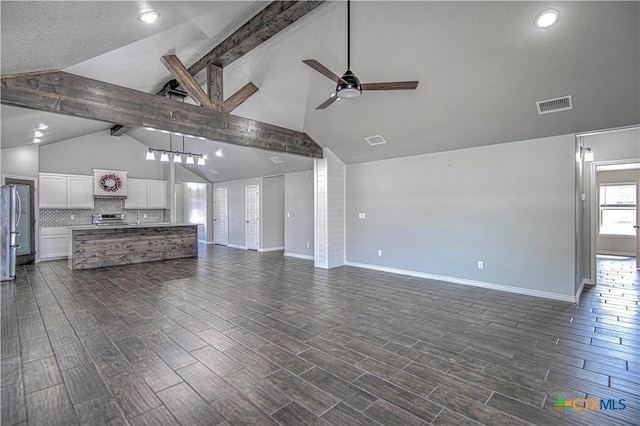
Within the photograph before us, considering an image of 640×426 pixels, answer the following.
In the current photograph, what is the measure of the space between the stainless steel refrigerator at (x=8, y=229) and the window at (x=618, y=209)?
14.5 metres

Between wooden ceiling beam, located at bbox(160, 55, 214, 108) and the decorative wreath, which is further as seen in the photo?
the decorative wreath

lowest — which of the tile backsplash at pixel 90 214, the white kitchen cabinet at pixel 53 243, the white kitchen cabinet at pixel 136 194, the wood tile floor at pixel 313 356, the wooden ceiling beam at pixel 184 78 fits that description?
the wood tile floor at pixel 313 356

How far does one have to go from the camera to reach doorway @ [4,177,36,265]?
23.7 ft

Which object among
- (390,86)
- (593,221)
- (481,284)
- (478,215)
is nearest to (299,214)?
(478,215)

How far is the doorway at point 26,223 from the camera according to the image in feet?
23.7

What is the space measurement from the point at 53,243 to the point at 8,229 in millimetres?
2873

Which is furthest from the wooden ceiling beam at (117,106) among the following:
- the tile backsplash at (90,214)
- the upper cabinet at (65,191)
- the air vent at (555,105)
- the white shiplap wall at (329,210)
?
the tile backsplash at (90,214)

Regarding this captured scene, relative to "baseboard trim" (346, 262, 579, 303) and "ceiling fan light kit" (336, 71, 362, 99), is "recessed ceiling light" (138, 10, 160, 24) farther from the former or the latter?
"baseboard trim" (346, 262, 579, 303)

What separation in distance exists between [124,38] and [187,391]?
3049 millimetres

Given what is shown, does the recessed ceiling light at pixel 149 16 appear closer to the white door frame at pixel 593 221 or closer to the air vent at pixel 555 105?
the air vent at pixel 555 105

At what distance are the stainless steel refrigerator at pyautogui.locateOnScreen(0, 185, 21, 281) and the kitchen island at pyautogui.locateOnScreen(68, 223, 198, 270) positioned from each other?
1.05 meters

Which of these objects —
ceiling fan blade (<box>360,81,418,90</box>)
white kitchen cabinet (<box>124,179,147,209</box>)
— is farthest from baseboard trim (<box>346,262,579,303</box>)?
white kitchen cabinet (<box>124,179,147,209</box>)

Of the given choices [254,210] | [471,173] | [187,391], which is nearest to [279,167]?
[254,210]

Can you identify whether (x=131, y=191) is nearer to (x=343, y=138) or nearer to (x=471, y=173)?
(x=343, y=138)
